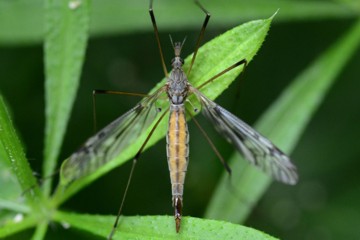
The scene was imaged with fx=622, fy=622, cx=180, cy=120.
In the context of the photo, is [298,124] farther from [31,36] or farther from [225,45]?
[31,36]

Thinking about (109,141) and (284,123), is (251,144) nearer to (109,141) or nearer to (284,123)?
(284,123)

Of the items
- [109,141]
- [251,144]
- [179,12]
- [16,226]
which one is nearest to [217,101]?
[179,12]

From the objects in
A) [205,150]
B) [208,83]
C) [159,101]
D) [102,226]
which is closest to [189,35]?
[205,150]

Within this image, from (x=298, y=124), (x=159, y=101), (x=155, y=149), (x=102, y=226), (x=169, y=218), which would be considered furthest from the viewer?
(x=155, y=149)

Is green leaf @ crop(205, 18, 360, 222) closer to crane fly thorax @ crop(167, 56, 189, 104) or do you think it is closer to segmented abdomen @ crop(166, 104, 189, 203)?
segmented abdomen @ crop(166, 104, 189, 203)

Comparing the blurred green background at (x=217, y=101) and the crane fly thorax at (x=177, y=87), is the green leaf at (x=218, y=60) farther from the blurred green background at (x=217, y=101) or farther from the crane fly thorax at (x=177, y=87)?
the blurred green background at (x=217, y=101)
